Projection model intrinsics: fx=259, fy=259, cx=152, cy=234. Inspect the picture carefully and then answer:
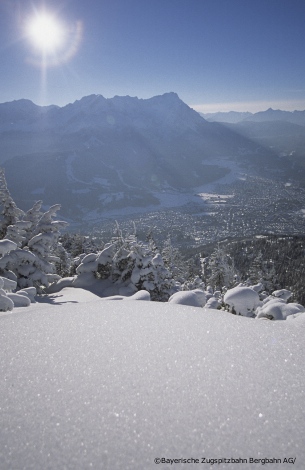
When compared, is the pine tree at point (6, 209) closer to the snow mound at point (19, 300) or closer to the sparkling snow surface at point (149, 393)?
the snow mound at point (19, 300)

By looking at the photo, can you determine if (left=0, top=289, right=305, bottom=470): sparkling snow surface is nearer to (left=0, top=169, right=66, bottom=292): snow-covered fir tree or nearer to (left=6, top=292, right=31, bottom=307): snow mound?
(left=6, top=292, right=31, bottom=307): snow mound

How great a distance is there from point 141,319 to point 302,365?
6.66ft

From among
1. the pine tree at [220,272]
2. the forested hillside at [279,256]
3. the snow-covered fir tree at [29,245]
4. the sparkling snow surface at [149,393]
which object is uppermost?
the sparkling snow surface at [149,393]

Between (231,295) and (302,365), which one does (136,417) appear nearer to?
(302,365)

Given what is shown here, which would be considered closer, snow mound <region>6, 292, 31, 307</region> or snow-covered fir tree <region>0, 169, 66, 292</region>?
snow mound <region>6, 292, 31, 307</region>

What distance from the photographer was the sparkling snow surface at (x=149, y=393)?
5.72 ft

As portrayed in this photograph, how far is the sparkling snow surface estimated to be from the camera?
1.74m

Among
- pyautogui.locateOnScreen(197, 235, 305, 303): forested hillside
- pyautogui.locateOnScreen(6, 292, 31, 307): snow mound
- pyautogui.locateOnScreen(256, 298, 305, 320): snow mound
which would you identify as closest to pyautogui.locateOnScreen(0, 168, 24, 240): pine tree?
pyautogui.locateOnScreen(6, 292, 31, 307): snow mound

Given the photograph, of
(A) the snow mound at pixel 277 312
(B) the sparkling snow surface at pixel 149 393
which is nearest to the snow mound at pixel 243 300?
(A) the snow mound at pixel 277 312

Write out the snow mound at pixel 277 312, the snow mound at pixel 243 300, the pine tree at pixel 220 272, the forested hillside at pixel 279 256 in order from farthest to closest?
the forested hillside at pixel 279 256
the pine tree at pixel 220 272
the snow mound at pixel 243 300
the snow mound at pixel 277 312

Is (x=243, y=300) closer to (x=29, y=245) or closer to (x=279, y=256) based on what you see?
(x=29, y=245)

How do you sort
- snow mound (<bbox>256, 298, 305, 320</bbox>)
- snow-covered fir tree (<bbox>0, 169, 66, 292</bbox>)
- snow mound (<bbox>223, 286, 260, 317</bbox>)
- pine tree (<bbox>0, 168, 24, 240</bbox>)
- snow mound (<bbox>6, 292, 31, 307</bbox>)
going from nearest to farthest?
1. snow mound (<bbox>256, 298, 305, 320</bbox>)
2. snow mound (<bbox>223, 286, 260, 317</bbox>)
3. snow mound (<bbox>6, 292, 31, 307</bbox>)
4. snow-covered fir tree (<bbox>0, 169, 66, 292</bbox>)
5. pine tree (<bbox>0, 168, 24, 240</bbox>)

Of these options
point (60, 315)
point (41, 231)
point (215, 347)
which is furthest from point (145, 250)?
point (215, 347)

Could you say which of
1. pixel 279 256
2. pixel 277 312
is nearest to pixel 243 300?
pixel 277 312
